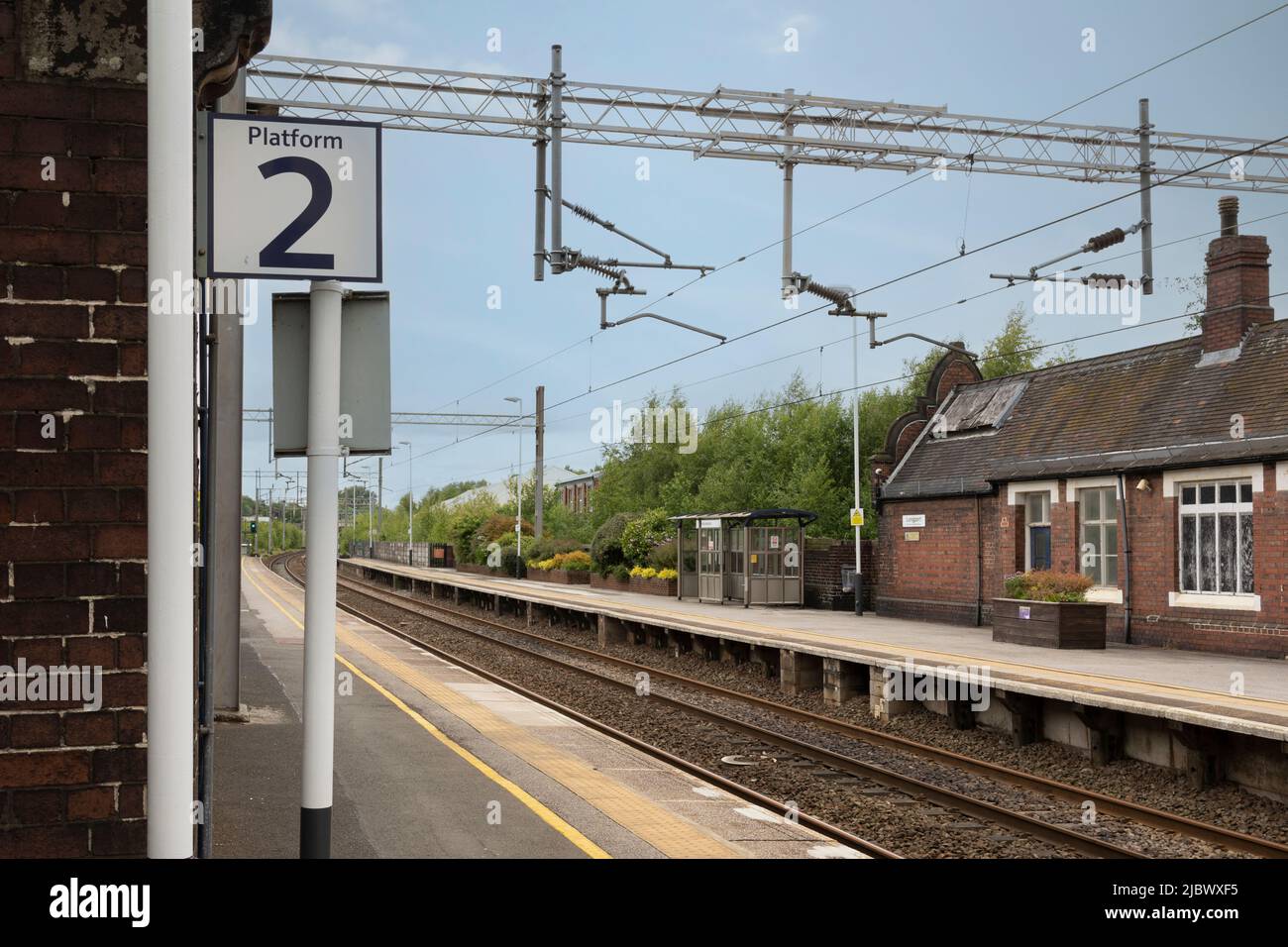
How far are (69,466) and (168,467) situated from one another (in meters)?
0.97

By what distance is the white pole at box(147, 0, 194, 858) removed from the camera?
318 cm

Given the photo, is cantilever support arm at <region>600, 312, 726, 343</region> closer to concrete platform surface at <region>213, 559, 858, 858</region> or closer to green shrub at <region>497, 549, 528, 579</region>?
concrete platform surface at <region>213, 559, 858, 858</region>

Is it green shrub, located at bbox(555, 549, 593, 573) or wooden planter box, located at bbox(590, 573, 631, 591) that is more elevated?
green shrub, located at bbox(555, 549, 593, 573)

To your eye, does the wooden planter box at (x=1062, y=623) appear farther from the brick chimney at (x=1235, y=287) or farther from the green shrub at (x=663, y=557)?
the green shrub at (x=663, y=557)

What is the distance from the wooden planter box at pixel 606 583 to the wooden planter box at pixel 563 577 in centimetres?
101

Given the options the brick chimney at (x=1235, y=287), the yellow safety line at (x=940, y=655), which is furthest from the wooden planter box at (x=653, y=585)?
the brick chimney at (x=1235, y=287)

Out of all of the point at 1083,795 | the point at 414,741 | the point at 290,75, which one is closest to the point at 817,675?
the point at 1083,795

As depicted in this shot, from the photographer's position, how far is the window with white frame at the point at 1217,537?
1798 cm

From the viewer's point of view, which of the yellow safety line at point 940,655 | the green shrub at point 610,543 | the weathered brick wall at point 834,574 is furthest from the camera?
Answer: the green shrub at point 610,543

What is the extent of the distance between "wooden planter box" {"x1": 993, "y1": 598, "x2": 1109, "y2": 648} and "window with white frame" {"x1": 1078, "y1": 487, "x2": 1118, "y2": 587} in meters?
2.10

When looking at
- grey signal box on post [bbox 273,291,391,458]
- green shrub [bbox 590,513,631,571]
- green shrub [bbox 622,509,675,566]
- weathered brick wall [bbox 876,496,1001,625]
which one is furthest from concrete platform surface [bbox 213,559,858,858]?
green shrub [bbox 590,513,631,571]

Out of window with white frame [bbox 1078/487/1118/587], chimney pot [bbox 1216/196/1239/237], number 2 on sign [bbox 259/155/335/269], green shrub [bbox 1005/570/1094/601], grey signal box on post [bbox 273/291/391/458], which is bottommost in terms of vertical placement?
green shrub [bbox 1005/570/1094/601]

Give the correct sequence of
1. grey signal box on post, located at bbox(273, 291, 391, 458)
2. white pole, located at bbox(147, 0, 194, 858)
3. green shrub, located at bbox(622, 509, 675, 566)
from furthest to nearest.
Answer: green shrub, located at bbox(622, 509, 675, 566)
grey signal box on post, located at bbox(273, 291, 391, 458)
white pole, located at bbox(147, 0, 194, 858)

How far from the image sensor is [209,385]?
16.2 ft
